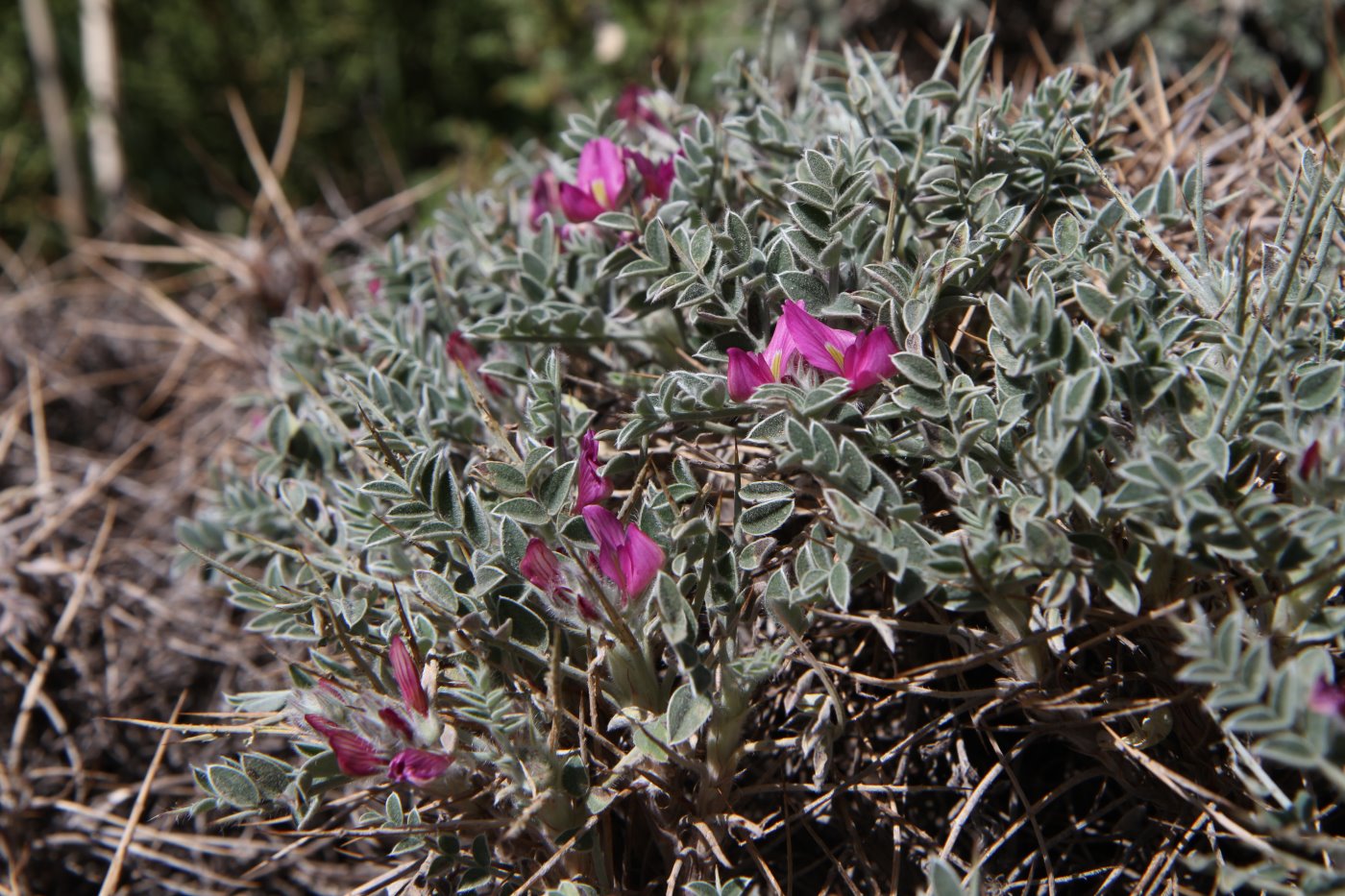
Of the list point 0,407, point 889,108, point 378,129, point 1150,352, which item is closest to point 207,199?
point 378,129

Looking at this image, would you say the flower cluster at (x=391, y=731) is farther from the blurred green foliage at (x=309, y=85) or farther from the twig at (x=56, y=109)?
the twig at (x=56, y=109)

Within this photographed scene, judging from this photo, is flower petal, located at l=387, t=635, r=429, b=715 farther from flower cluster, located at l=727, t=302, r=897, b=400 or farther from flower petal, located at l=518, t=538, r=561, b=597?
flower cluster, located at l=727, t=302, r=897, b=400

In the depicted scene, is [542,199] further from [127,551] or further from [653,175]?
[127,551]

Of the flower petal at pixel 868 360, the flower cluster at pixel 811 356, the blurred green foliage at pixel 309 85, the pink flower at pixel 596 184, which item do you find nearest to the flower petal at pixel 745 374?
the flower cluster at pixel 811 356

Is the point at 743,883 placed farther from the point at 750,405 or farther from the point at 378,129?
the point at 378,129

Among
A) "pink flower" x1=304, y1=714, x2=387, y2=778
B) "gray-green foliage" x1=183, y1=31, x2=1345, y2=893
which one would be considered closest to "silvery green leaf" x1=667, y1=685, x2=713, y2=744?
"gray-green foliage" x1=183, y1=31, x2=1345, y2=893
